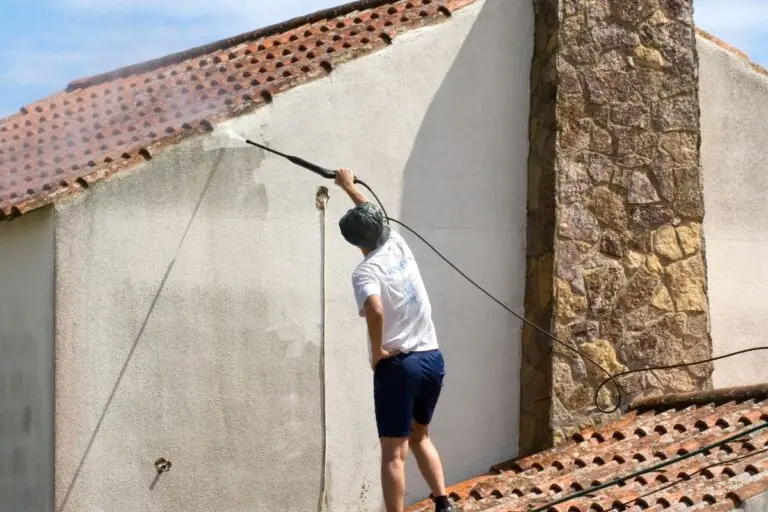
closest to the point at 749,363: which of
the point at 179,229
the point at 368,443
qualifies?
the point at 368,443

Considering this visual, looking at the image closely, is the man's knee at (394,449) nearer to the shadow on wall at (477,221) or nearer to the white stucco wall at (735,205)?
the shadow on wall at (477,221)

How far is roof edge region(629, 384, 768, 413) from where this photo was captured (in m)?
8.64

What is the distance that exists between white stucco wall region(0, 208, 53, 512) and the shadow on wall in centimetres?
257

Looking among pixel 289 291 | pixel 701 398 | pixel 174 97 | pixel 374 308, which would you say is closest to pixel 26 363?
pixel 289 291

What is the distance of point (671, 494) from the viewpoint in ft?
22.8

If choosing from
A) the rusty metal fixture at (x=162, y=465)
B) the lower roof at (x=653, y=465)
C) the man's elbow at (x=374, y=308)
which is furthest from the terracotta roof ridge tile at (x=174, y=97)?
the lower roof at (x=653, y=465)

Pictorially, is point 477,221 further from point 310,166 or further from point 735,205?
point 735,205

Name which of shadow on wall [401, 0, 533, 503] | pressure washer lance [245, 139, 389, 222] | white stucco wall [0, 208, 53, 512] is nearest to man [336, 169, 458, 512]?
pressure washer lance [245, 139, 389, 222]

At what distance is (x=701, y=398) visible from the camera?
8.98 metres

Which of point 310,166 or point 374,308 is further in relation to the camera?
point 310,166

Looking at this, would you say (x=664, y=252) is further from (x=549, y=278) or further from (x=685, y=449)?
(x=685, y=449)

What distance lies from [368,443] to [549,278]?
1.76 meters

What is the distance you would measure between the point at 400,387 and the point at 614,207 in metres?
3.62

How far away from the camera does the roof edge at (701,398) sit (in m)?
8.64
